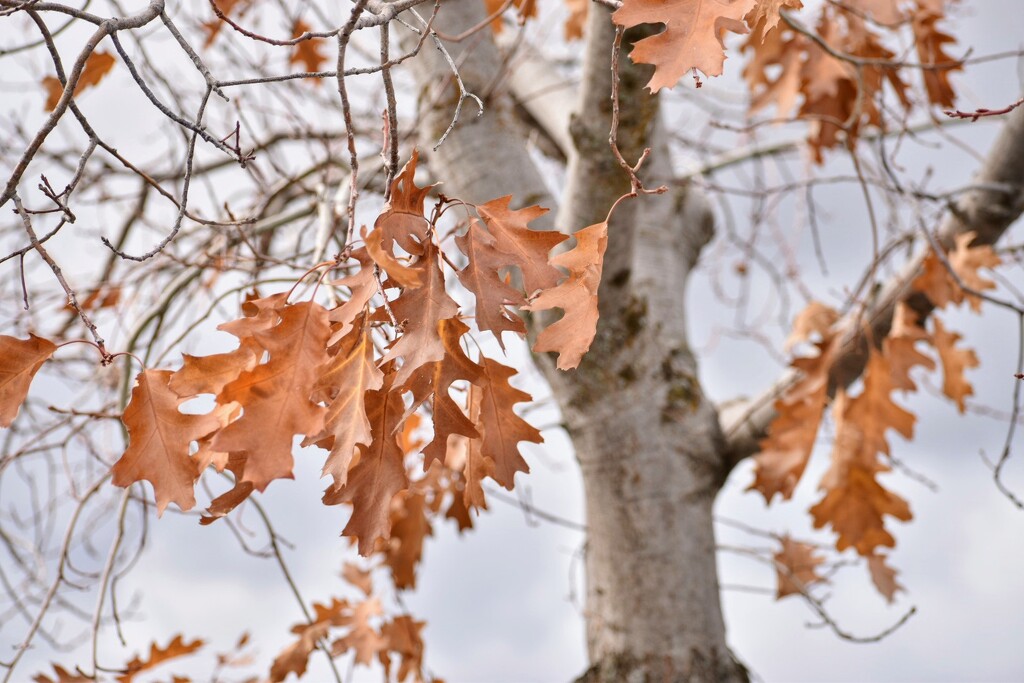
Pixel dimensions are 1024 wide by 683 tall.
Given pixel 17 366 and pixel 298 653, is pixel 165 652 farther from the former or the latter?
pixel 17 366

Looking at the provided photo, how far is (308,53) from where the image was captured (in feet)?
6.81

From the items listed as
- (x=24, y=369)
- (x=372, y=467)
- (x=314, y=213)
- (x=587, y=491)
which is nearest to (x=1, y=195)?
(x=24, y=369)

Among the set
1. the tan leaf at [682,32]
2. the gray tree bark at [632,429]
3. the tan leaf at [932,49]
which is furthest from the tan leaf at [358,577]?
the tan leaf at [932,49]

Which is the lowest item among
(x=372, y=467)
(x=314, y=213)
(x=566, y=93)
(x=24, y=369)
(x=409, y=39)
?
(x=372, y=467)

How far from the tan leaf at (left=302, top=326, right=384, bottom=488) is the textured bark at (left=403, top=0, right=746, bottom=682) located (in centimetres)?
91

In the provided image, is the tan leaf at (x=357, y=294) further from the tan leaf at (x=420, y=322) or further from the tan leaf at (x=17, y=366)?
the tan leaf at (x=17, y=366)

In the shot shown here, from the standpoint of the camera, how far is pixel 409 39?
69.9 inches

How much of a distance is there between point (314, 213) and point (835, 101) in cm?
115

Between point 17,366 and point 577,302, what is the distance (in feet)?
1.74

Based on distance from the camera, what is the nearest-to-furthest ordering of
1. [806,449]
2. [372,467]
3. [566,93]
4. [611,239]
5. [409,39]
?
[372,467]
[611,239]
[806,449]
[409,39]
[566,93]

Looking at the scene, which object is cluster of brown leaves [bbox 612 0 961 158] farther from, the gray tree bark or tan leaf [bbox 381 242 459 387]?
tan leaf [bbox 381 242 459 387]

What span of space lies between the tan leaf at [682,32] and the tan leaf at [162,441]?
19.5 inches

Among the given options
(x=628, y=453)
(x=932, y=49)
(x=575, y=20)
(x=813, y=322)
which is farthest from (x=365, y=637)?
(x=575, y=20)

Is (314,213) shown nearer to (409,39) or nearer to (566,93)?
(409,39)
